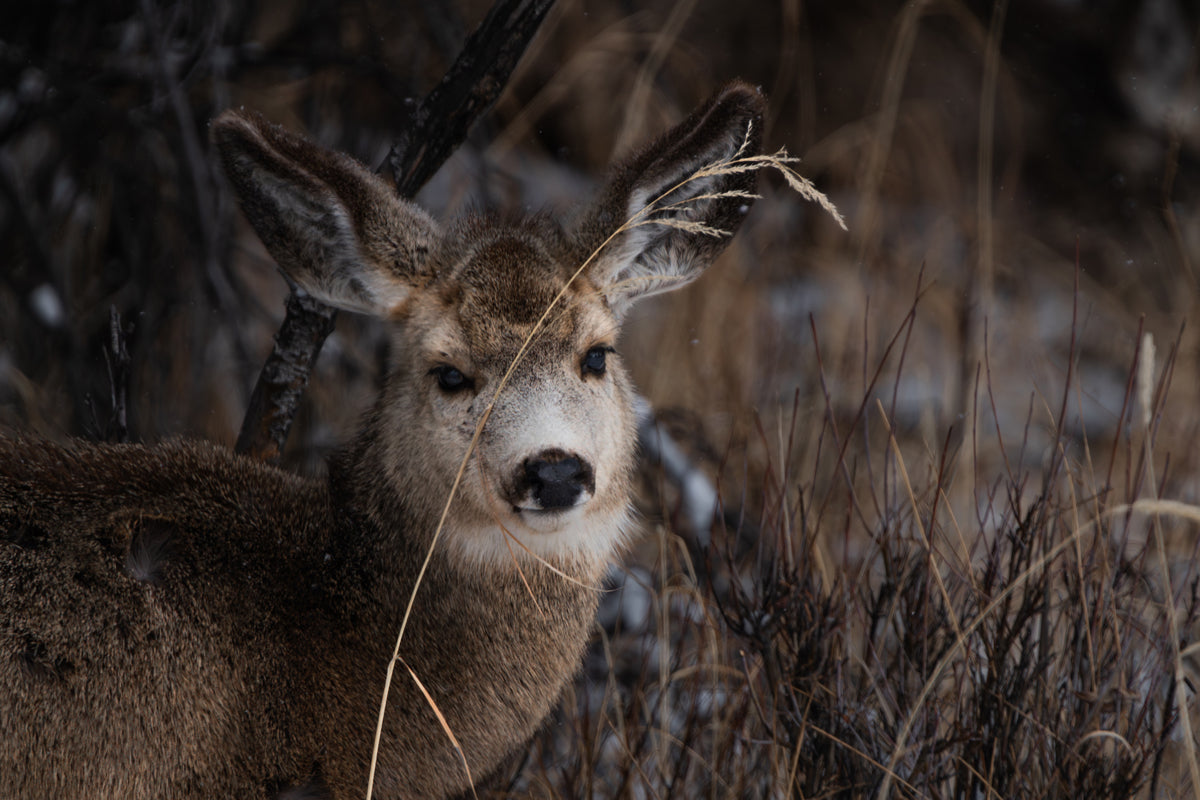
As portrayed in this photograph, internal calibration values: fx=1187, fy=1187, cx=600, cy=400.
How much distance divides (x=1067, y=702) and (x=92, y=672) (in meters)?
2.47

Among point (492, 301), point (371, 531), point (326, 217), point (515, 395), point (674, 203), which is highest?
point (674, 203)

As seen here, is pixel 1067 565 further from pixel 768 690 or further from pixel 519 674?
pixel 519 674

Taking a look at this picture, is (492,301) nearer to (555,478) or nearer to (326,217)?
(326,217)

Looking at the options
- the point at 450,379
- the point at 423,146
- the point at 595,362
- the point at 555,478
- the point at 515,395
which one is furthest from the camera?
the point at 423,146

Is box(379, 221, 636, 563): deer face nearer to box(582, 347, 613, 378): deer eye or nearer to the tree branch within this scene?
box(582, 347, 613, 378): deer eye

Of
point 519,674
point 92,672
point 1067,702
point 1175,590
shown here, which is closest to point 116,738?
point 92,672

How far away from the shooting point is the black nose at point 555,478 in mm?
2900

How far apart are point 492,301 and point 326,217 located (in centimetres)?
55

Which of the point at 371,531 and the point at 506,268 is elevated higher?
the point at 506,268

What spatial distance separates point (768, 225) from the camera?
735 centimetres

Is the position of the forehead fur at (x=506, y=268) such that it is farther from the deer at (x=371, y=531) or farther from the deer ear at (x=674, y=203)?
the deer ear at (x=674, y=203)

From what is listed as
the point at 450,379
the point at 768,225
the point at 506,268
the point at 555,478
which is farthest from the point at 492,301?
the point at 768,225

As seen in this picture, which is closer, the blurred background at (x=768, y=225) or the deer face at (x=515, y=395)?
the deer face at (x=515, y=395)

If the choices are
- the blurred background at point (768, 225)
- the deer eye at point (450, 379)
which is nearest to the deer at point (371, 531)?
the deer eye at point (450, 379)
